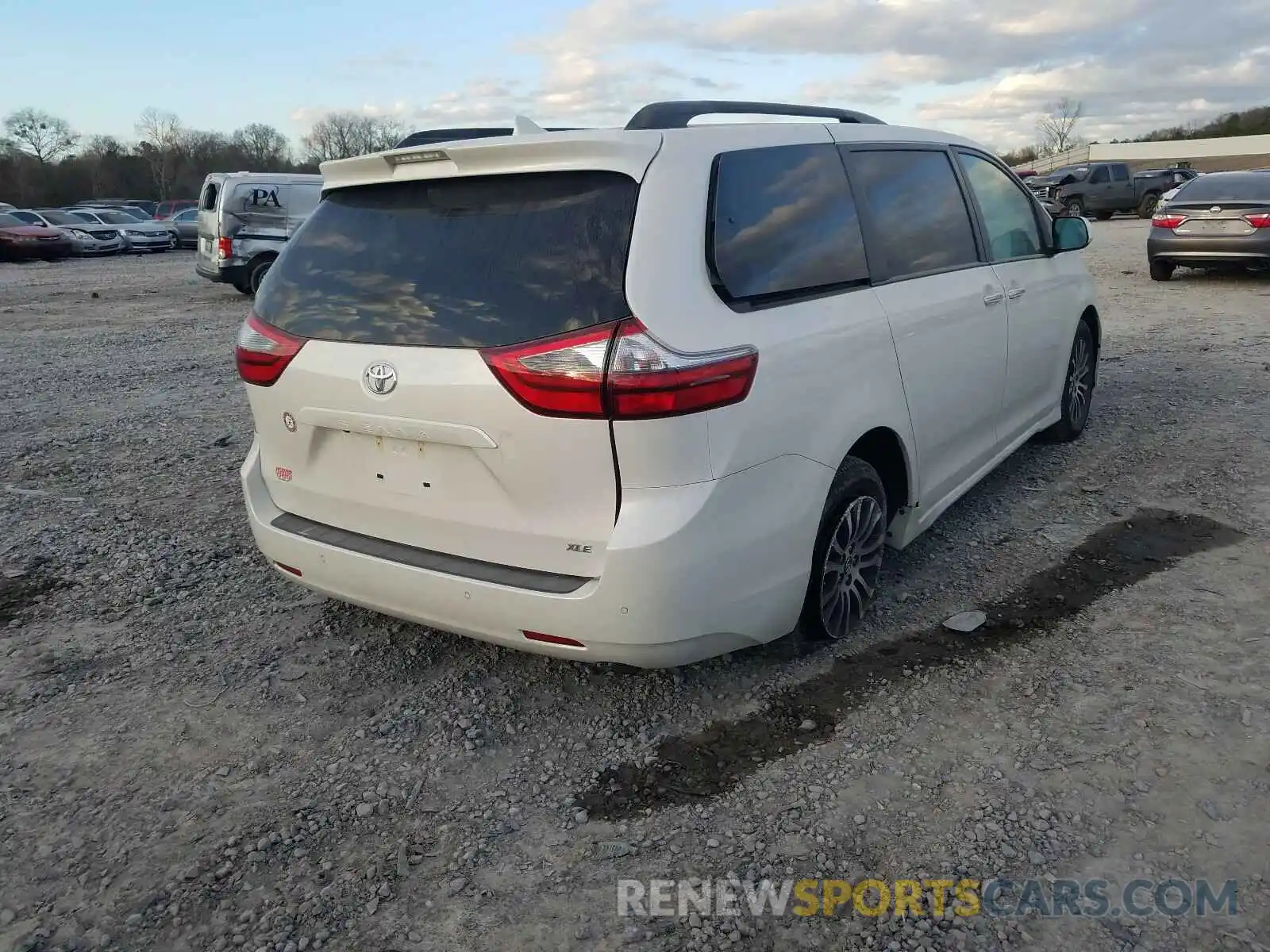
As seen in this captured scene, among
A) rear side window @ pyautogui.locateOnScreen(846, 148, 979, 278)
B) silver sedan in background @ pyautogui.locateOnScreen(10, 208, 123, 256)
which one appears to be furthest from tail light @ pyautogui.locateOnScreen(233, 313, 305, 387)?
silver sedan in background @ pyautogui.locateOnScreen(10, 208, 123, 256)

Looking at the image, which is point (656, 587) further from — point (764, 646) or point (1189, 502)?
point (1189, 502)

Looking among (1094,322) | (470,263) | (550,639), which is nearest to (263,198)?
(1094,322)

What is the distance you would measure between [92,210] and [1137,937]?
35.2 meters

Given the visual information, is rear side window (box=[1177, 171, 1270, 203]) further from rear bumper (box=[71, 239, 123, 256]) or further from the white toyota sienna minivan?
rear bumper (box=[71, 239, 123, 256])

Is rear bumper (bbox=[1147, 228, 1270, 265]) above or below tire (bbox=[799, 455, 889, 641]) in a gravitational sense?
above

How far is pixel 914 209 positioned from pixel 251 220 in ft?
44.4

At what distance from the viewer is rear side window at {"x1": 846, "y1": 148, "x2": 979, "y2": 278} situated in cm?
368

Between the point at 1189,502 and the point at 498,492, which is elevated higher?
the point at 498,492

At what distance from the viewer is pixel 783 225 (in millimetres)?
3152

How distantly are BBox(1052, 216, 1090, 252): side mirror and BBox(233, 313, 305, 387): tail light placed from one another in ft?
13.3

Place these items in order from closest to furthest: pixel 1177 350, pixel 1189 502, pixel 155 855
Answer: pixel 155 855 < pixel 1189 502 < pixel 1177 350

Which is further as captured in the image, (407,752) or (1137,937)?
(407,752)

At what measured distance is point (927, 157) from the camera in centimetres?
418

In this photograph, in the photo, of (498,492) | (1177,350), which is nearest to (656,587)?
(498,492)
